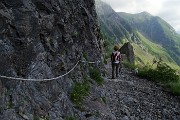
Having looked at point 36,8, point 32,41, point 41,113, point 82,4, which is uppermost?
point 82,4

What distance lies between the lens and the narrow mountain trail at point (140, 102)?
17031mm

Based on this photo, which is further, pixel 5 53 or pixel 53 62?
pixel 53 62

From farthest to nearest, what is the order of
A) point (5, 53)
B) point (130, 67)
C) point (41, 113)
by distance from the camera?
point (130, 67)
point (41, 113)
point (5, 53)

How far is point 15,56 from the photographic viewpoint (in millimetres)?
11070

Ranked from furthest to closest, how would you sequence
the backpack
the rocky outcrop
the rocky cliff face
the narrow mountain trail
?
1. the rocky outcrop
2. the backpack
3. the narrow mountain trail
4. the rocky cliff face

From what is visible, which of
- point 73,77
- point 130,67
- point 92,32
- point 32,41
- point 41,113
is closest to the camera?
point 41,113

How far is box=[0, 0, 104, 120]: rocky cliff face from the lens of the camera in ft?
34.1

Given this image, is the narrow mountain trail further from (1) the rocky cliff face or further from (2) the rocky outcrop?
(2) the rocky outcrop

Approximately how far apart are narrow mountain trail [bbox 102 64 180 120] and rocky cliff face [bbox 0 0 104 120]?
9.37 feet

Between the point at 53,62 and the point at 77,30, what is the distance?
502 cm

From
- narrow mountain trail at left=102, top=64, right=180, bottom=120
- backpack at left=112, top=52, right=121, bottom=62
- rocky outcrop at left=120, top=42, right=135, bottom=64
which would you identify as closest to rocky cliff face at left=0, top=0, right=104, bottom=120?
narrow mountain trail at left=102, top=64, right=180, bottom=120

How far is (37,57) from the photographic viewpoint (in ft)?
41.0

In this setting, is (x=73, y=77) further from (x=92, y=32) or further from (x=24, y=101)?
(x=92, y=32)

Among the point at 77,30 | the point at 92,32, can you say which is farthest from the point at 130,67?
the point at 77,30
